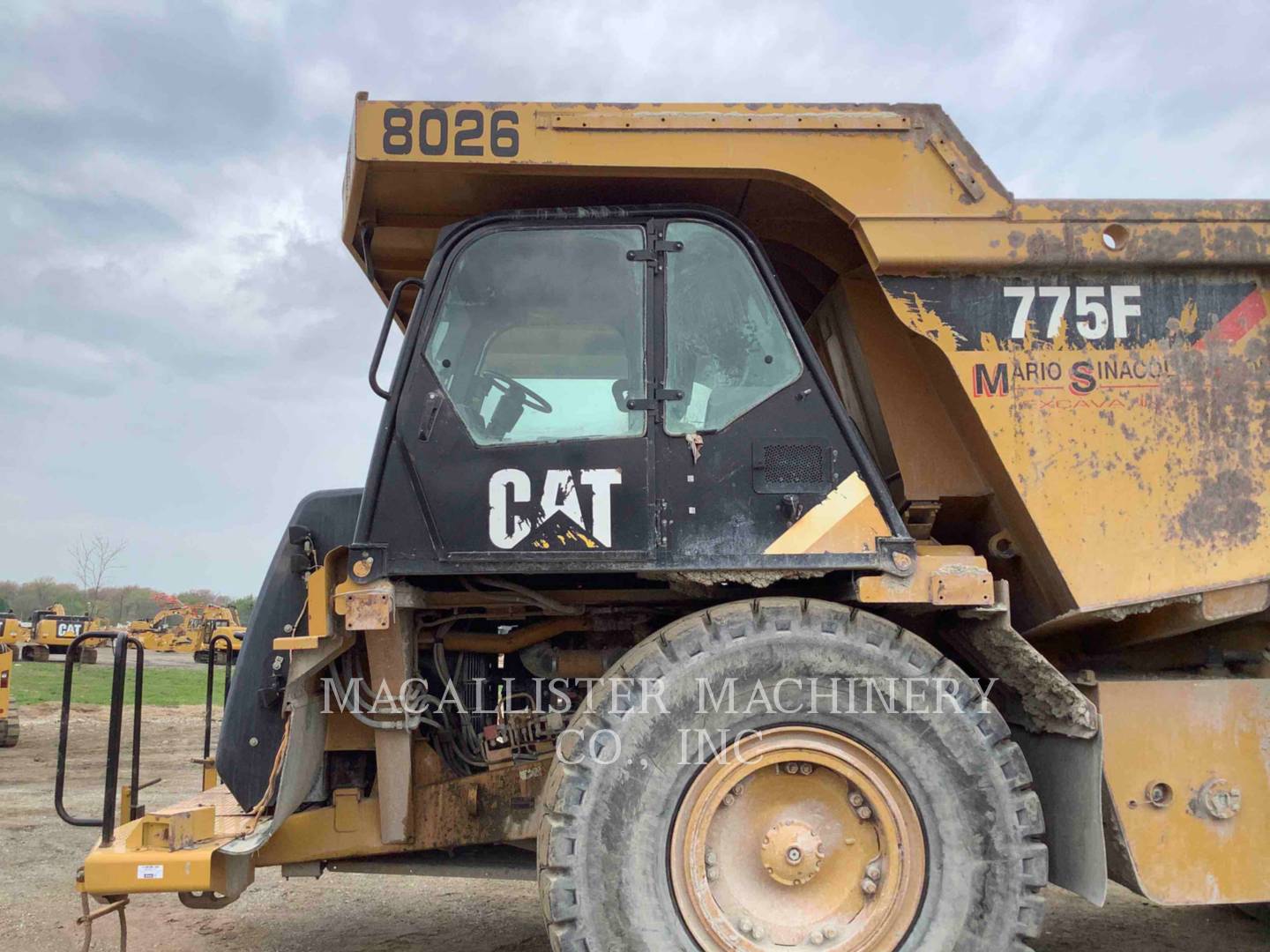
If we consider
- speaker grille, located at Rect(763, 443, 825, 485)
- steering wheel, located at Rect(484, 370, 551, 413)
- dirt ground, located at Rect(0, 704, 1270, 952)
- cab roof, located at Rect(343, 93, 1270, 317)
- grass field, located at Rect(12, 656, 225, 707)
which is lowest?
dirt ground, located at Rect(0, 704, 1270, 952)

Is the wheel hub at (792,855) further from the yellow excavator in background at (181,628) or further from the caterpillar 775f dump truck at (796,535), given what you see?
the yellow excavator in background at (181,628)

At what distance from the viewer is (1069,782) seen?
11.1 ft

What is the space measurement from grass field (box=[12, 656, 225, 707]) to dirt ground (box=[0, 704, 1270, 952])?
994 cm

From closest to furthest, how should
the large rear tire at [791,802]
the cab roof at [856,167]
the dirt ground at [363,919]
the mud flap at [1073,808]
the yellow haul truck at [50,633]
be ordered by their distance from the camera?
the large rear tire at [791,802] < the mud flap at [1073,808] < the cab roof at [856,167] < the dirt ground at [363,919] < the yellow haul truck at [50,633]

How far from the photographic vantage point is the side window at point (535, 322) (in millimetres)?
3400

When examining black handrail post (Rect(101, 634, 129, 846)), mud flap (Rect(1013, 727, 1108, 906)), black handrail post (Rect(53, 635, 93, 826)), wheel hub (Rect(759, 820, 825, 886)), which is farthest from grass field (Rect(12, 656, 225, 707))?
mud flap (Rect(1013, 727, 1108, 906))

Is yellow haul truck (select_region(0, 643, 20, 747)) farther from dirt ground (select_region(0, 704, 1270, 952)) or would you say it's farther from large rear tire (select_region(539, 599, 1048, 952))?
large rear tire (select_region(539, 599, 1048, 952))

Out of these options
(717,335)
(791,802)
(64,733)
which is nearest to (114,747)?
(64,733)

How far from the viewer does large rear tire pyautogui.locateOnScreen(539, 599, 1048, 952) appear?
300 cm

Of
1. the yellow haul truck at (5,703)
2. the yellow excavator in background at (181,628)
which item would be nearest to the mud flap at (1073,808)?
the yellow haul truck at (5,703)

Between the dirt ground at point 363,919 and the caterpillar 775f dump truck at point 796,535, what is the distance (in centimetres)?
124

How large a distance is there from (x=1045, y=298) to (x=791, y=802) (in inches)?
80.5

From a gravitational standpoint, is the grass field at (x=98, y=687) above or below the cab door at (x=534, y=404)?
below

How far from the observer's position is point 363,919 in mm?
4918
